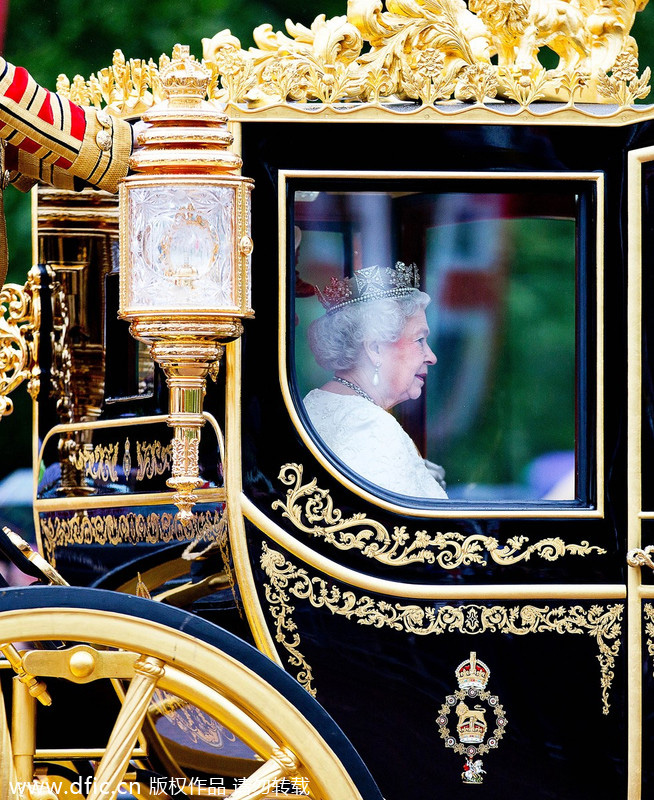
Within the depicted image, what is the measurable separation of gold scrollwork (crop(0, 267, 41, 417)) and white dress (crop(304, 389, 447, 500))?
63 cm

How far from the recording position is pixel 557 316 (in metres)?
2.71

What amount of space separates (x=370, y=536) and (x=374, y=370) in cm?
33

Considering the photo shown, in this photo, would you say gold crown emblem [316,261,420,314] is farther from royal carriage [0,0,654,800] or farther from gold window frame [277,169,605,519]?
gold window frame [277,169,605,519]

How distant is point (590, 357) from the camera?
2662 millimetres

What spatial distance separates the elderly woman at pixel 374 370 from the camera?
8.75 feet

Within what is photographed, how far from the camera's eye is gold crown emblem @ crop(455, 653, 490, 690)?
8.49 feet

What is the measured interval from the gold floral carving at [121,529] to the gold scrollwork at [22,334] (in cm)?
28

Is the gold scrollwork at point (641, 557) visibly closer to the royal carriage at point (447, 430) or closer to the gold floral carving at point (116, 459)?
the royal carriage at point (447, 430)

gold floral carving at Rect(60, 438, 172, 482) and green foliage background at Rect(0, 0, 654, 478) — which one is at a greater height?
green foliage background at Rect(0, 0, 654, 478)

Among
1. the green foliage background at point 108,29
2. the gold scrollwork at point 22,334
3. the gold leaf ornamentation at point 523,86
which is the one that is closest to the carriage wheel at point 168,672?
the gold scrollwork at point 22,334

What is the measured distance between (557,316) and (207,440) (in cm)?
71

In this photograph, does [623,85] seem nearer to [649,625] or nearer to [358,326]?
[358,326]

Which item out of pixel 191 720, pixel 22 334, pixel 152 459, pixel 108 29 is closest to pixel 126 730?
pixel 191 720

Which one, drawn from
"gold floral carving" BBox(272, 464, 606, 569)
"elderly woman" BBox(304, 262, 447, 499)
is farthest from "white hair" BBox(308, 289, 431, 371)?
"gold floral carving" BBox(272, 464, 606, 569)
